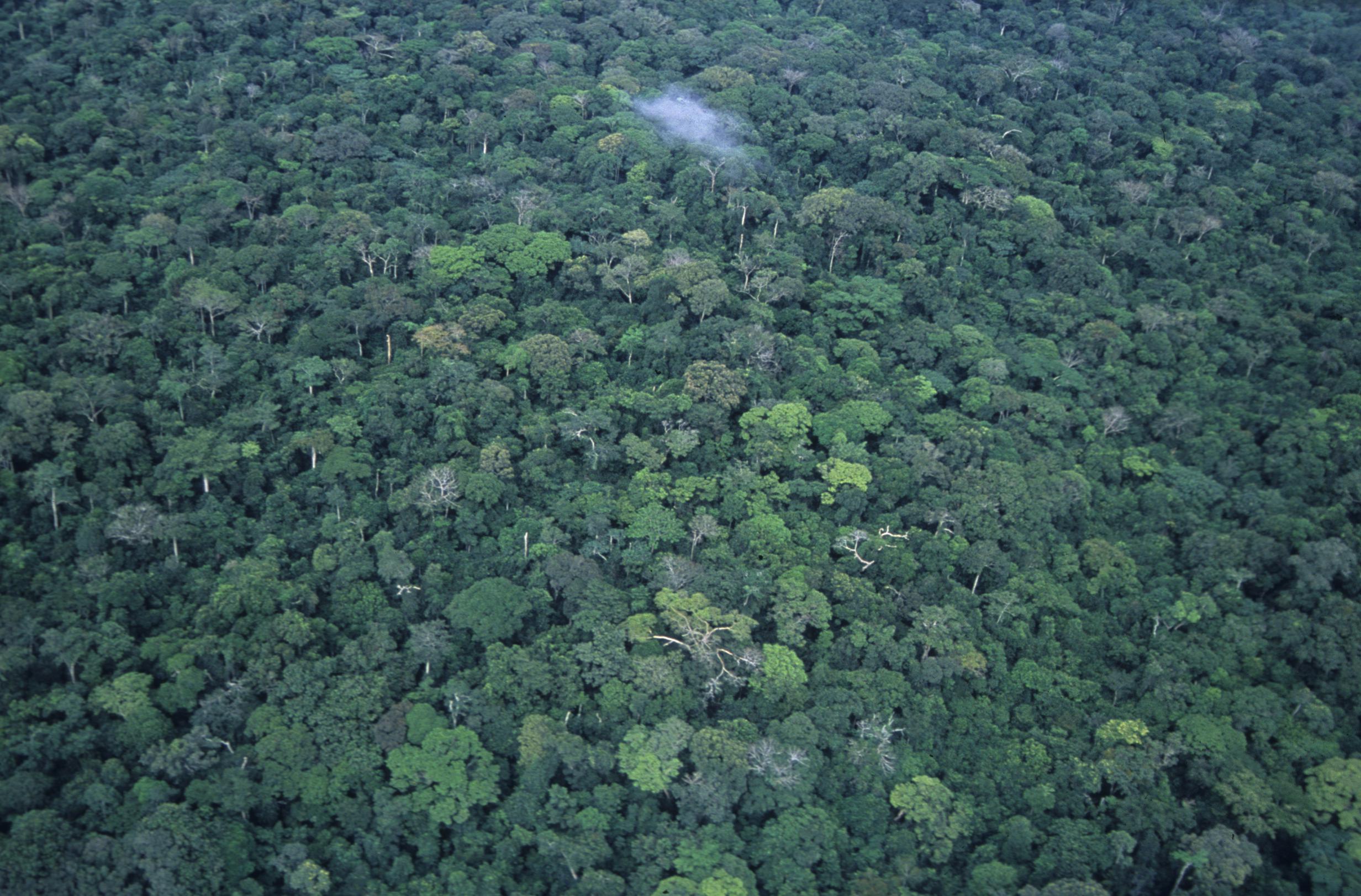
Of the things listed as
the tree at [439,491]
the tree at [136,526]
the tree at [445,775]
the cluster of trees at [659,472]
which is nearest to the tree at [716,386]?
the cluster of trees at [659,472]

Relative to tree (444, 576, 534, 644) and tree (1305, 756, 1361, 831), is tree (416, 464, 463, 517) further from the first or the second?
tree (1305, 756, 1361, 831)

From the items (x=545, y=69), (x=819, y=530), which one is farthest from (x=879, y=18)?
(x=819, y=530)

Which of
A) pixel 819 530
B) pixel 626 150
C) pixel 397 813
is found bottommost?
pixel 397 813

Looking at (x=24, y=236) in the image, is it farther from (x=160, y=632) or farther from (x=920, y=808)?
(x=920, y=808)

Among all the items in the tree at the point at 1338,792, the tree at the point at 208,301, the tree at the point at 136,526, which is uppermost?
the tree at the point at 208,301

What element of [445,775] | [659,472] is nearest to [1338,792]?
[659,472]

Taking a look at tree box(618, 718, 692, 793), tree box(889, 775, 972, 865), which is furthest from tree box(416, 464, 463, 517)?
tree box(889, 775, 972, 865)

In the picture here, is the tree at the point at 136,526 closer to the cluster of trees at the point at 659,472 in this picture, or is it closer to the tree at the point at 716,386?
the cluster of trees at the point at 659,472

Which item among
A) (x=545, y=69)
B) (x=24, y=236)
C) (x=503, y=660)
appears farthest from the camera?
(x=545, y=69)

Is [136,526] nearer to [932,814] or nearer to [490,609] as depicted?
[490,609]
